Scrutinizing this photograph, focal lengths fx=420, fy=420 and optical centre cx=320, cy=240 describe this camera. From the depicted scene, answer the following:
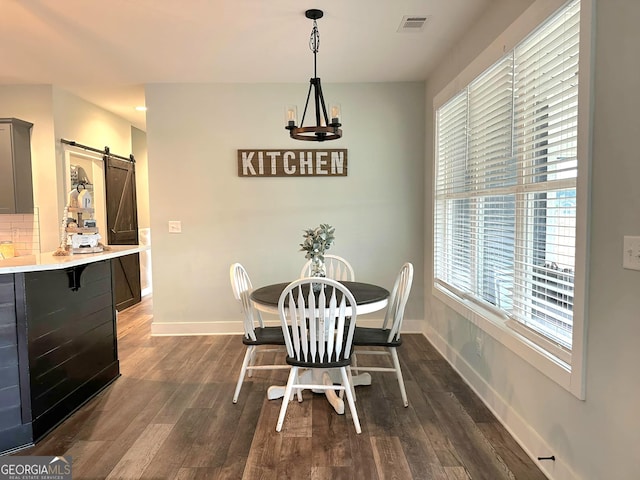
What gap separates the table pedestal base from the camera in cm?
265

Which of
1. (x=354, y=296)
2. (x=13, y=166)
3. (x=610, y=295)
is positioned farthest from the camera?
(x=13, y=166)

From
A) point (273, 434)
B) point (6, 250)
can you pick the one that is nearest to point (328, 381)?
point (273, 434)

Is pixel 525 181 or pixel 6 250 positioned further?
pixel 6 250

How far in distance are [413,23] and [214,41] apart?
1.47m

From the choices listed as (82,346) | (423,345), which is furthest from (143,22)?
(423,345)

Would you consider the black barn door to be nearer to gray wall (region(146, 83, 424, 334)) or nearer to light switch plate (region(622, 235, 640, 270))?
gray wall (region(146, 83, 424, 334))

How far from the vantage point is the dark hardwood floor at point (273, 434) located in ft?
6.79

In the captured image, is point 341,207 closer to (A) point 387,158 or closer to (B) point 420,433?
(A) point 387,158

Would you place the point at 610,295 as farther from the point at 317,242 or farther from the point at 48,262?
the point at 48,262

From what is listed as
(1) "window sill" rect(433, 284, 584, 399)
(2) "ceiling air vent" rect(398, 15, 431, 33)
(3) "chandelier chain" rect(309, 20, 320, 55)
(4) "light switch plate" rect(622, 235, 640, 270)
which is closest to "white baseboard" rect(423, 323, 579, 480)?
(1) "window sill" rect(433, 284, 584, 399)

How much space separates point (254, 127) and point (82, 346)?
8.33ft

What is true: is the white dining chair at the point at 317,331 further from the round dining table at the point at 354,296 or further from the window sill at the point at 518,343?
the window sill at the point at 518,343

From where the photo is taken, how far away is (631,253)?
149 centimetres

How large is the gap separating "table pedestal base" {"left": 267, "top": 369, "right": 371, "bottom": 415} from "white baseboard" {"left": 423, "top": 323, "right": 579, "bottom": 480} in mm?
737
